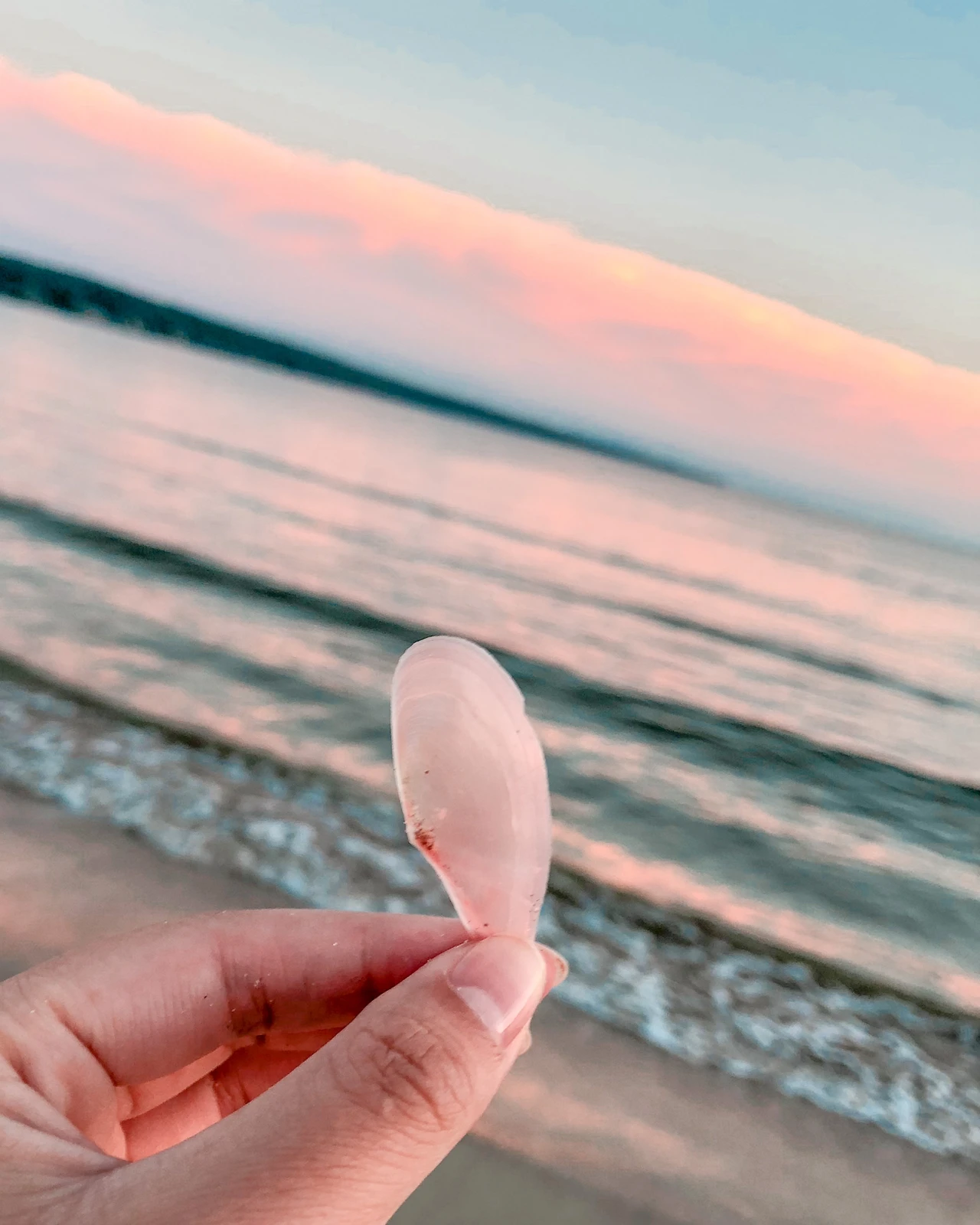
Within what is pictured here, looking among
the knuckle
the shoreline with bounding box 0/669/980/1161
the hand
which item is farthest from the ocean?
the knuckle

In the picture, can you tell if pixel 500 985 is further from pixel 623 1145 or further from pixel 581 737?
pixel 581 737

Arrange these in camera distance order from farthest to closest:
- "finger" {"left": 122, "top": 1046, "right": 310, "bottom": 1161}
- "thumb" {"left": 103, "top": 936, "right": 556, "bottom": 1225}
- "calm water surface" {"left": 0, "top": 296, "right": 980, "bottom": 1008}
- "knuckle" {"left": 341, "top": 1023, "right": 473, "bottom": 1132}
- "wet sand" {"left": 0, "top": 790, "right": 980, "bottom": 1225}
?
"calm water surface" {"left": 0, "top": 296, "right": 980, "bottom": 1008} → "wet sand" {"left": 0, "top": 790, "right": 980, "bottom": 1225} → "finger" {"left": 122, "top": 1046, "right": 310, "bottom": 1161} → "knuckle" {"left": 341, "top": 1023, "right": 473, "bottom": 1132} → "thumb" {"left": 103, "top": 936, "right": 556, "bottom": 1225}

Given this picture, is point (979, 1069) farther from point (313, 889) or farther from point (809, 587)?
point (809, 587)

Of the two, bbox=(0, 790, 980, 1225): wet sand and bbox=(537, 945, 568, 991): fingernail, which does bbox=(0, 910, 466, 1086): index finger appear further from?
bbox=(0, 790, 980, 1225): wet sand

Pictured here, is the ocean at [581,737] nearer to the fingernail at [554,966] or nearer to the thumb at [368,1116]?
the fingernail at [554,966]

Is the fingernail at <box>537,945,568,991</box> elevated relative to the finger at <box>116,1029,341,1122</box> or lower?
elevated

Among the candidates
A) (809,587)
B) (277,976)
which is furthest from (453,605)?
(809,587)

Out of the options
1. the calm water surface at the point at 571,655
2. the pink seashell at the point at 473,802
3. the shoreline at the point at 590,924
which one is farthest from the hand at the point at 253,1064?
the calm water surface at the point at 571,655

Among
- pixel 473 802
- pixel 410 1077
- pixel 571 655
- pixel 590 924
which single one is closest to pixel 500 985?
pixel 410 1077
